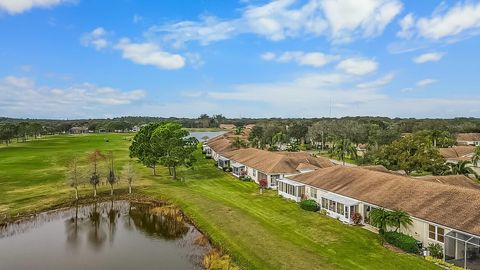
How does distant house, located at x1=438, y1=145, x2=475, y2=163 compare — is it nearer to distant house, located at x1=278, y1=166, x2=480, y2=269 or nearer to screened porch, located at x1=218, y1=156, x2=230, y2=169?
distant house, located at x1=278, y1=166, x2=480, y2=269

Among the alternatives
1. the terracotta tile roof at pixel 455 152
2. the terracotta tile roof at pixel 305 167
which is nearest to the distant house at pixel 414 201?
A: the terracotta tile roof at pixel 305 167

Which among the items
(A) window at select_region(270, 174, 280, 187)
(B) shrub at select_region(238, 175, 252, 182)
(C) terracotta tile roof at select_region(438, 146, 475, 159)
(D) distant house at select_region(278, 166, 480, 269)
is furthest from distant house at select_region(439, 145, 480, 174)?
(A) window at select_region(270, 174, 280, 187)

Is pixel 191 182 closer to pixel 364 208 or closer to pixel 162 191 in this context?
pixel 162 191

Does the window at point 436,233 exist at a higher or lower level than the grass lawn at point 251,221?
higher

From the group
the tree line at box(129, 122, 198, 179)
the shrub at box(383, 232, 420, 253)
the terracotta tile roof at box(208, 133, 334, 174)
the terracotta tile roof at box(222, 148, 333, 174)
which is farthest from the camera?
the tree line at box(129, 122, 198, 179)

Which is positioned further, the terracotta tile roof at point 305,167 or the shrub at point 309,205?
the terracotta tile roof at point 305,167

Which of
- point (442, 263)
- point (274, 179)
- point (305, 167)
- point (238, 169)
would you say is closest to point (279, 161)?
point (274, 179)

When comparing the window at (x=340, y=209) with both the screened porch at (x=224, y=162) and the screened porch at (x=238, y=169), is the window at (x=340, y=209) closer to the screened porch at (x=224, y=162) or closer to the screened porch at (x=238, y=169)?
the screened porch at (x=238, y=169)
